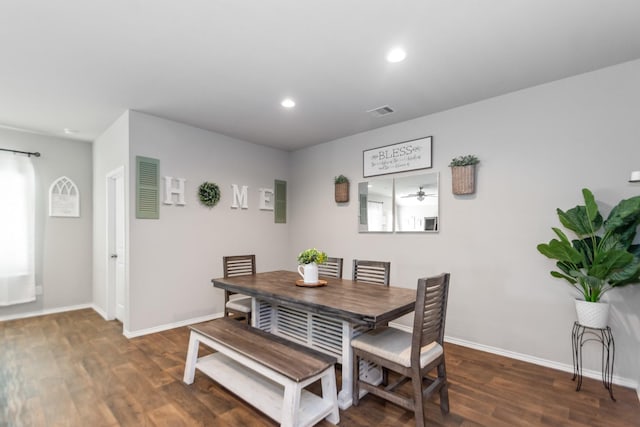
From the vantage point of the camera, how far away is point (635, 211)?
2268 mm

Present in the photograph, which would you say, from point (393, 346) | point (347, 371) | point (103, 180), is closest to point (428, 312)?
point (393, 346)

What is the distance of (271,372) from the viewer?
1.99 meters

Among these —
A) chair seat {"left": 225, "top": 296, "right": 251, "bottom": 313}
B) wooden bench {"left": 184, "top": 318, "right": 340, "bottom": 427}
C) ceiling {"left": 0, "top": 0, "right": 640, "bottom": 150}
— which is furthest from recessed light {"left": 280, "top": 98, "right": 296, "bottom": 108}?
wooden bench {"left": 184, "top": 318, "right": 340, "bottom": 427}

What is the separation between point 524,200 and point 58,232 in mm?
6375

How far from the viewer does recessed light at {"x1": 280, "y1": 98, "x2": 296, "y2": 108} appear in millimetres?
3428

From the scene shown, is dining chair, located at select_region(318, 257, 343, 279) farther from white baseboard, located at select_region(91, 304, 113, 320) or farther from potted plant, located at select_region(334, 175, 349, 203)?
white baseboard, located at select_region(91, 304, 113, 320)

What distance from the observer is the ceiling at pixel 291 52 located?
203 cm

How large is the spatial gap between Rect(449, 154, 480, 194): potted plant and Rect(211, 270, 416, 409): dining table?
56.6 inches

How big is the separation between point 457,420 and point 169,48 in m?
3.42

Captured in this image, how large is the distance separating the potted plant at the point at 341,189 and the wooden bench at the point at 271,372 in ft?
8.26

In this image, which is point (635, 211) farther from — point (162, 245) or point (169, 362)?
point (162, 245)

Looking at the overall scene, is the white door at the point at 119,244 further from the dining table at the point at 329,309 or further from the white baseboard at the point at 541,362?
the white baseboard at the point at 541,362

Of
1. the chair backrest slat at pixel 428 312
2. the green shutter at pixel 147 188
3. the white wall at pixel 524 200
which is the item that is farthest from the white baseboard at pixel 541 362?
the green shutter at pixel 147 188

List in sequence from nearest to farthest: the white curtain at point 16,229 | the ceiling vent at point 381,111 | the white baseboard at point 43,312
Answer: the ceiling vent at point 381,111 → the white curtain at point 16,229 → the white baseboard at point 43,312
